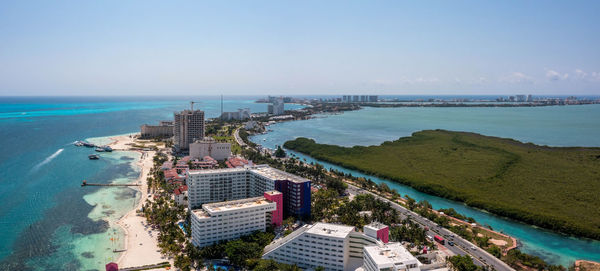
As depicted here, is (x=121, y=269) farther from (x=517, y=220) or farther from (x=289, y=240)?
(x=517, y=220)

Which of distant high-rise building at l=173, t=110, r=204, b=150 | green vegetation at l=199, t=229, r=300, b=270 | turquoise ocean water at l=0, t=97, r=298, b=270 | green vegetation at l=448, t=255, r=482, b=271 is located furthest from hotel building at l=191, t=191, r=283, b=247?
distant high-rise building at l=173, t=110, r=204, b=150

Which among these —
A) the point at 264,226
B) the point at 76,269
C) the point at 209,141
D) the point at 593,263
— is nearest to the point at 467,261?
the point at 593,263

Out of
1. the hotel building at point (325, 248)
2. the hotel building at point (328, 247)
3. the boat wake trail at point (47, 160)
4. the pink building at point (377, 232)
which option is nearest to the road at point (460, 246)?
the pink building at point (377, 232)

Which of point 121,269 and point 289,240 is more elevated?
point 289,240

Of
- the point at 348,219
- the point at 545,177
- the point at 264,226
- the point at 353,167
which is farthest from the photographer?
the point at 353,167

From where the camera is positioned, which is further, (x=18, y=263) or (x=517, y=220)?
(x=517, y=220)

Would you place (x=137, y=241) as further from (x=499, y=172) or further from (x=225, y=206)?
(x=499, y=172)

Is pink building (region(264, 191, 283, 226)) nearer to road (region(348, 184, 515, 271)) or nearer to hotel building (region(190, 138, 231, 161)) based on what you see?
road (region(348, 184, 515, 271))
